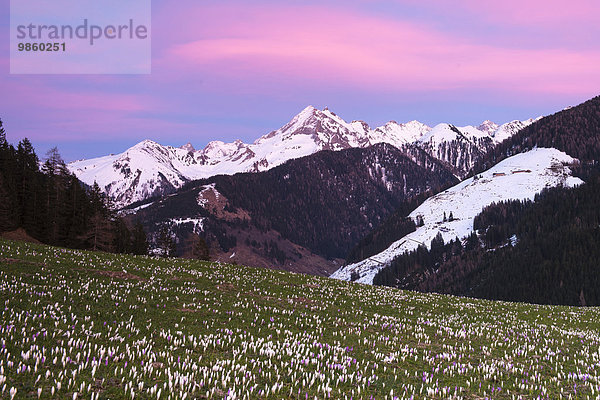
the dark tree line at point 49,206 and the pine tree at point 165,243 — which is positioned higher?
the dark tree line at point 49,206

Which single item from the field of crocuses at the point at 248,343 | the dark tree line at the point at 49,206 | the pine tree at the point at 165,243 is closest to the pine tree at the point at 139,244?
the pine tree at the point at 165,243

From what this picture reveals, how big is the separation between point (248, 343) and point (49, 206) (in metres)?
79.1

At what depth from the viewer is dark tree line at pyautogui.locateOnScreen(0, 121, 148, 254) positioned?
244 ft

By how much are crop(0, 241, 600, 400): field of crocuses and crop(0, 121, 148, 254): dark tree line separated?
Result: 51.6 meters

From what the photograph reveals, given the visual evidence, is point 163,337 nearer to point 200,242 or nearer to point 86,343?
point 86,343

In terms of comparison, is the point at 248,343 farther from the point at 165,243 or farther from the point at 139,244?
the point at 165,243

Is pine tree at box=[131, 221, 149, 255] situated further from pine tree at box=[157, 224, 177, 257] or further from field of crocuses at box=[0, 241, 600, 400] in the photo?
field of crocuses at box=[0, 241, 600, 400]

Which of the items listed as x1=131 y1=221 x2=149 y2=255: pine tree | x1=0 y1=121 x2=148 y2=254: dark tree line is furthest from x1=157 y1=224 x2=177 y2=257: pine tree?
x1=0 y1=121 x2=148 y2=254: dark tree line

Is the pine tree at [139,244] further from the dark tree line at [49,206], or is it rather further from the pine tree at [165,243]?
the dark tree line at [49,206]

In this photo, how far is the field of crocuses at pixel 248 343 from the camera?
10430 millimetres

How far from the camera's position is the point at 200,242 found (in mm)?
112125

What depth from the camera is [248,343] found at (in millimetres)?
14961

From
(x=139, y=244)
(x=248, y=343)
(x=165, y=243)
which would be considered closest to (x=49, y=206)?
(x=139, y=244)

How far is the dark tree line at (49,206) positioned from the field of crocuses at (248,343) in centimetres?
5162
